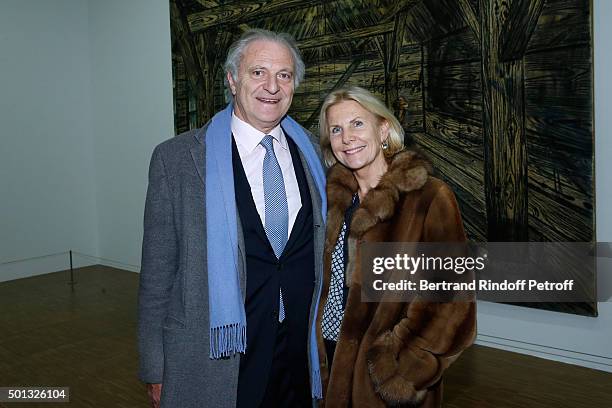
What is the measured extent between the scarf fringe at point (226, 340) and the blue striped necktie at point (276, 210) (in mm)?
171

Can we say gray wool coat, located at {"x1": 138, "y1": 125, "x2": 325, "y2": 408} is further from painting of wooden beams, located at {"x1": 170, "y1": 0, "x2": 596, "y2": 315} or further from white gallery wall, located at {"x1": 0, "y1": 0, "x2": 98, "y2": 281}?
white gallery wall, located at {"x1": 0, "y1": 0, "x2": 98, "y2": 281}

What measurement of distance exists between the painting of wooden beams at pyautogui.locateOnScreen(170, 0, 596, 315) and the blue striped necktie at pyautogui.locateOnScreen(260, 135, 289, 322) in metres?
2.43

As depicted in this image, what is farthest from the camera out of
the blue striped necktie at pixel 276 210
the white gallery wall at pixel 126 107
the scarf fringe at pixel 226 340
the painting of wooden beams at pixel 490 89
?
the white gallery wall at pixel 126 107

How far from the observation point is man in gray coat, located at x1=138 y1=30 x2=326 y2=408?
74.4 inches

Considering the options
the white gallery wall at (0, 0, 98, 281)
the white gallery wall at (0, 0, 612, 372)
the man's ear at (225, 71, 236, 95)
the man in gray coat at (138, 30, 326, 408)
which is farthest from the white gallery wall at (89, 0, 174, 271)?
the man in gray coat at (138, 30, 326, 408)

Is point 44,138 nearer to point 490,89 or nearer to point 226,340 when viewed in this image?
point 490,89

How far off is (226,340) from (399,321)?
0.58 meters

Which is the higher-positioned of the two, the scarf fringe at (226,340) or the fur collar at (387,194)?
the fur collar at (387,194)

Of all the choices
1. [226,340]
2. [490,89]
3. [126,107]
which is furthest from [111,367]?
[126,107]

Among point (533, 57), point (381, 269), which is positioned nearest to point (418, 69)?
point (533, 57)

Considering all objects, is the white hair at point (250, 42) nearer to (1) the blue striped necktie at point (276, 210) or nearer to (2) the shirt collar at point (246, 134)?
(2) the shirt collar at point (246, 134)

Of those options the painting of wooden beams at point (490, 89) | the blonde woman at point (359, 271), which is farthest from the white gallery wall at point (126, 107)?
the blonde woman at point (359, 271)

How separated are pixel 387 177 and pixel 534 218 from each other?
7.47ft

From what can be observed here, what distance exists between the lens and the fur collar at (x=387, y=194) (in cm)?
196
